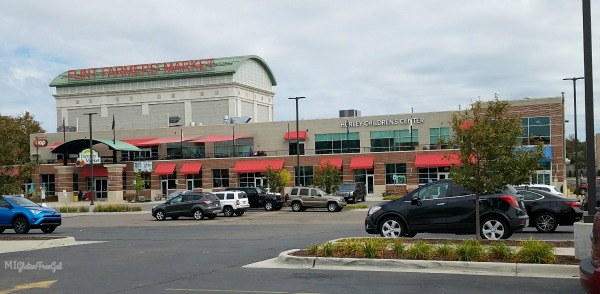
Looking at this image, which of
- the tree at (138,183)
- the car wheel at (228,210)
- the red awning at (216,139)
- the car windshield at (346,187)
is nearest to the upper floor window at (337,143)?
the red awning at (216,139)

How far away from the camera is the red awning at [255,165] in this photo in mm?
70125

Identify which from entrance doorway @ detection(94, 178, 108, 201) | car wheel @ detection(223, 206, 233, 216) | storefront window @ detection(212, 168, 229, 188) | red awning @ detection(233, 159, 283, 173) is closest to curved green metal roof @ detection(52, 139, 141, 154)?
entrance doorway @ detection(94, 178, 108, 201)

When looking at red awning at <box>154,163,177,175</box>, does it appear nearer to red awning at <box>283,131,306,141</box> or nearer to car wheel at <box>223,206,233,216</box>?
red awning at <box>283,131,306,141</box>

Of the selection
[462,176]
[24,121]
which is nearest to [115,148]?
[24,121]

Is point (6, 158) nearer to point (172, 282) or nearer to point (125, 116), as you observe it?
point (172, 282)

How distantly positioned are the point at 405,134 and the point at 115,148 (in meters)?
32.2

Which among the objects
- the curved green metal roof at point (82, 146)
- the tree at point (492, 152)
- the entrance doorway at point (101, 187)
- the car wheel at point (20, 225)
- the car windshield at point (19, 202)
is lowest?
the entrance doorway at point (101, 187)

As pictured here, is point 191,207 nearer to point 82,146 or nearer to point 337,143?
point 337,143

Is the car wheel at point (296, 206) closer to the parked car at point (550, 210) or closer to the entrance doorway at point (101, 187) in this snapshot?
the parked car at point (550, 210)

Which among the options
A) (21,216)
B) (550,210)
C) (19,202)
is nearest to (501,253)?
(550,210)

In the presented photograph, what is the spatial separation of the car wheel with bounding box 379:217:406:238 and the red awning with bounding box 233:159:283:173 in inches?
2061

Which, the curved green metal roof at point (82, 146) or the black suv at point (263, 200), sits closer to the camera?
the black suv at point (263, 200)

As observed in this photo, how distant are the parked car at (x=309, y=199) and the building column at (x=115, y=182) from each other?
33510 millimetres

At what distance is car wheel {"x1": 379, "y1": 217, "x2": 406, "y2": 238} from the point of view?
56.6ft
